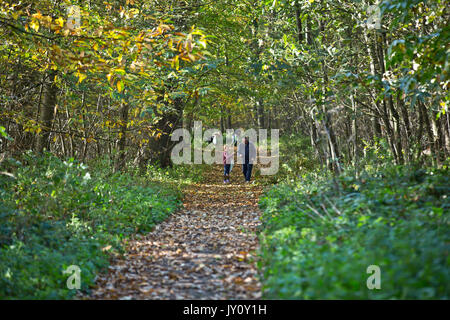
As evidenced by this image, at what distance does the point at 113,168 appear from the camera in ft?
41.6

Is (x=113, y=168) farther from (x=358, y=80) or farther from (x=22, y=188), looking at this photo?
(x=358, y=80)

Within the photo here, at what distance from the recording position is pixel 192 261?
6.52 metres

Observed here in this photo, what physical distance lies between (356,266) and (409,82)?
3583 mm

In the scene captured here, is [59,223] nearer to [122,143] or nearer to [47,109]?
[47,109]

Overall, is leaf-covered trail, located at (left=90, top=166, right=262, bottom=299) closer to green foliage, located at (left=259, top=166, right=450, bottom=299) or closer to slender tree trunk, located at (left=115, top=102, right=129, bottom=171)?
→ green foliage, located at (left=259, top=166, right=450, bottom=299)

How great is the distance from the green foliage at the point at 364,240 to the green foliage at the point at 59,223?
8.97 feet

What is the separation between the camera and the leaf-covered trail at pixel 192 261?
5.24 metres

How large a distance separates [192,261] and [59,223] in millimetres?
2544

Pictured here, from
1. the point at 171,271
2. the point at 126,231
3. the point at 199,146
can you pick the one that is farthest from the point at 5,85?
the point at 199,146

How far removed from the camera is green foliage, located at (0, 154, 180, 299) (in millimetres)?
5000

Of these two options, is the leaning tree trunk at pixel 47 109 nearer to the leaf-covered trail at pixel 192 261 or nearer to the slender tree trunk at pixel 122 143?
the slender tree trunk at pixel 122 143

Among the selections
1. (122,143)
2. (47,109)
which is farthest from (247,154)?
(47,109)

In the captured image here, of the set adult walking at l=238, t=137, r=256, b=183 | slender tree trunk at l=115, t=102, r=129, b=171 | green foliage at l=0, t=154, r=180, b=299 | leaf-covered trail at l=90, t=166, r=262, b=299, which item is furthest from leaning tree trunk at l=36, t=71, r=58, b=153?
adult walking at l=238, t=137, r=256, b=183

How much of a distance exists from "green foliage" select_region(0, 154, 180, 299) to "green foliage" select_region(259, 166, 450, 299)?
2.73m
